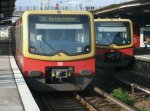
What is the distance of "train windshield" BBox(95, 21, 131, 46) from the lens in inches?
934

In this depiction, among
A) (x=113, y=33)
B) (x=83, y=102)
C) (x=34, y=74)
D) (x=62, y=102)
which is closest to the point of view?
(x=83, y=102)

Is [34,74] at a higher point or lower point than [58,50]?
lower

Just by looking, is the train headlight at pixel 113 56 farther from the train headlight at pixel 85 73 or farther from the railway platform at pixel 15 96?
the train headlight at pixel 85 73

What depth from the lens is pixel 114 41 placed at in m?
24.1

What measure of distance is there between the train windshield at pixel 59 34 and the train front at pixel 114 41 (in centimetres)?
913

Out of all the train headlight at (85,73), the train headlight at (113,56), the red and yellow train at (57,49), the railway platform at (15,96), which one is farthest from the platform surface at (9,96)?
the train headlight at (113,56)

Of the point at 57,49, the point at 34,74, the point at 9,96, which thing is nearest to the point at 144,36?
the point at 57,49

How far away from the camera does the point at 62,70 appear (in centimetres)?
1398

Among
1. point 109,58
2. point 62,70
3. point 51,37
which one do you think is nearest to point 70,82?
point 62,70

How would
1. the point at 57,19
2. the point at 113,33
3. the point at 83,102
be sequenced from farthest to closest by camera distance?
the point at 113,33 → the point at 57,19 → the point at 83,102

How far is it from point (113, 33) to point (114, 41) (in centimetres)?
41

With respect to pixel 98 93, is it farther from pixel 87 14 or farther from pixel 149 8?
pixel 149 8

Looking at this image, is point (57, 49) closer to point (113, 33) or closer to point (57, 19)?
point (57, 19)

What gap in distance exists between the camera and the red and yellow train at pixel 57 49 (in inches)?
549
